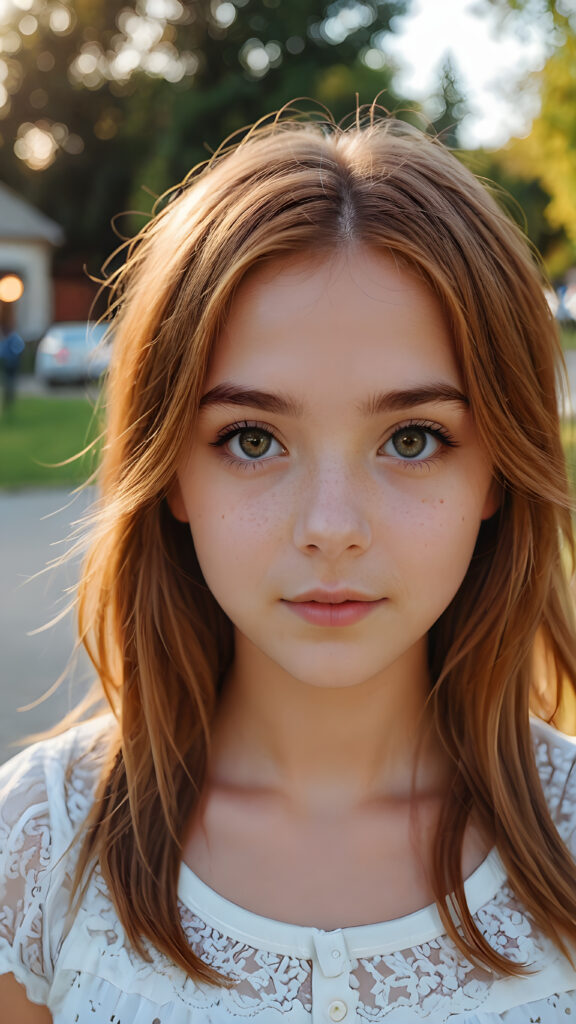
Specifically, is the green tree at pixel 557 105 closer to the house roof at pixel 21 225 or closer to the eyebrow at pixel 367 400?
the eyebrow at pixel 367 400

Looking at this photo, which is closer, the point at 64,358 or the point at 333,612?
the point at 333,612

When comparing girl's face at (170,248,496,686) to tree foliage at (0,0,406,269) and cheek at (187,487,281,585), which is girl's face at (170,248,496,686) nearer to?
cheek at (187,487,281,585)

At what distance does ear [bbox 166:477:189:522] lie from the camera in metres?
1.73

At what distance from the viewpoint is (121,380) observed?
1.79 metres

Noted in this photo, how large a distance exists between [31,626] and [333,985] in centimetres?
466

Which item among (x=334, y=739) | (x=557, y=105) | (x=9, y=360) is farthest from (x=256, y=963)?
(x=9, y=360)

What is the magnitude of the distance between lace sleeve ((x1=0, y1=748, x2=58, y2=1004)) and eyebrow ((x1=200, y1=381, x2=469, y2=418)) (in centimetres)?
70

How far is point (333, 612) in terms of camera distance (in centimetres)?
150

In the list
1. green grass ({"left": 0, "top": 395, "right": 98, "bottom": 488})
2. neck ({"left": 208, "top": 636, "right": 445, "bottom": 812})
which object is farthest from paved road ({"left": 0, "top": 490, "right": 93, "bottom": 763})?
neck ({"left": 208, "top": 636, "right": 445, "bottom": 812})

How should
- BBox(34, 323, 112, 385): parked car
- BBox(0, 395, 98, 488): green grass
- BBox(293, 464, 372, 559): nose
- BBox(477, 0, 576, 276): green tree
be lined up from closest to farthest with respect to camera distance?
BBox(293, 464, 372, 559): nose → BBox(477, 0, 576, 276): green tree → BBox(0, 395, 98, 488): green grass → BBox(34, 323, 112, 385): parked car

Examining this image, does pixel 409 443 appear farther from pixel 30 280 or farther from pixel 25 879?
pixel 30 280

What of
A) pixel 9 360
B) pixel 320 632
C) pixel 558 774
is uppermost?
pixel 9 360

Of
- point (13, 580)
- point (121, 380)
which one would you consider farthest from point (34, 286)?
point (121, 380)

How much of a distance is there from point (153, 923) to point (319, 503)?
67cm
